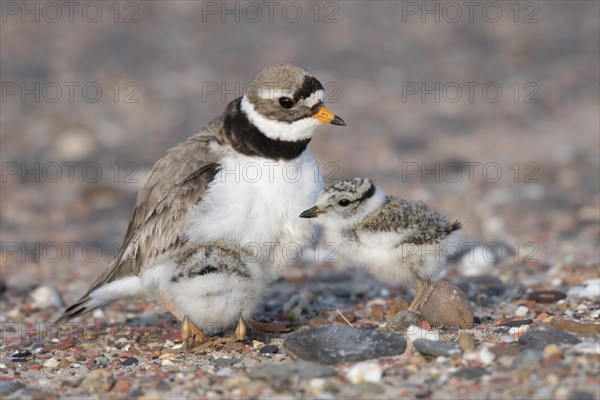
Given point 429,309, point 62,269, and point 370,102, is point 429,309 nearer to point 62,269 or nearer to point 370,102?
point 62,269

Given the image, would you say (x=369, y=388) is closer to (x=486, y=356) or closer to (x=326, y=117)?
(x=486, y=356)

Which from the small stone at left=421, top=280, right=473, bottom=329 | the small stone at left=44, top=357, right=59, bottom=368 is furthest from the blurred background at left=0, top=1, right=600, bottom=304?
the small stone at left=44, top=357, right=59, bottom=368

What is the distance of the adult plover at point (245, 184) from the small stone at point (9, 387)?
1147 mm

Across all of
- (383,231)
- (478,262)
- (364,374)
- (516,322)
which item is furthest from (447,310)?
(478,262)

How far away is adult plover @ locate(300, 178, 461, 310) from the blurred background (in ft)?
5.09

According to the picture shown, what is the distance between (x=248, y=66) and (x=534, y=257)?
7.81m

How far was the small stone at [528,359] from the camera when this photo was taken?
3982 millimetres

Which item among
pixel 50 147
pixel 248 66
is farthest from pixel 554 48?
pixel 50 147

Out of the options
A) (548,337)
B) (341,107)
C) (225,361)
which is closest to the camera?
(548,337)

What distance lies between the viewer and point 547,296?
19.1 feet

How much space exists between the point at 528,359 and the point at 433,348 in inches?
18.8

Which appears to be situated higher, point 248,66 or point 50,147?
point 248,66

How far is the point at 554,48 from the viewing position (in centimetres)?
1464

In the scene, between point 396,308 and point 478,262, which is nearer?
point 396,308
